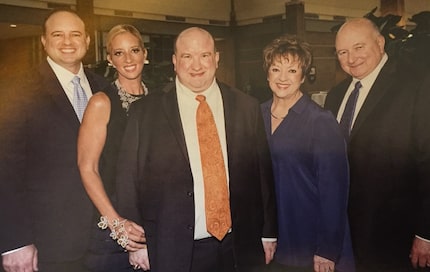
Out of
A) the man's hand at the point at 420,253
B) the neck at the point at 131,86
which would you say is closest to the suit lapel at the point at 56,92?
the neck at the point at 131,86

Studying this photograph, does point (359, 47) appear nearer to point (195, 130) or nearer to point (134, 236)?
point (195, 130)

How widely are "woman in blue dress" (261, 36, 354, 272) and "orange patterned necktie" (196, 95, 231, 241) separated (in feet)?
0.75

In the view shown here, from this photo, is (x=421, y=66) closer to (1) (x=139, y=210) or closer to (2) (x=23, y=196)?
(1) (x=139, y=210)

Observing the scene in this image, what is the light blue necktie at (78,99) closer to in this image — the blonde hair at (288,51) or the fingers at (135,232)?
the fingers at (135,232)

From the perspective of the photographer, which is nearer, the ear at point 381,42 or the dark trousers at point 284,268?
the ear at point 381,42

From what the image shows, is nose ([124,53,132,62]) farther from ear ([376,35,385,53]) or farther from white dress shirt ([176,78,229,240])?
ear ([376,35,385,53])

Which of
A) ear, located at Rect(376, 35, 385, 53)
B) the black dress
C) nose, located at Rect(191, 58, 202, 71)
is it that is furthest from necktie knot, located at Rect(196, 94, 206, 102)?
ear, located at Rect(376, 35, 385, 53)

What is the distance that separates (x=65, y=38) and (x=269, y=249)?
1143 mm

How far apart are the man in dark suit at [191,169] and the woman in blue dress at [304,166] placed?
0.24 ft

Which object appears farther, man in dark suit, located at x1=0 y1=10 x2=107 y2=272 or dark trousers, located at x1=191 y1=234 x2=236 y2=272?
dark trousers, located at x1=191 y1=234 x2=236 y2=272

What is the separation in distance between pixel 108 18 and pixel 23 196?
726 mm

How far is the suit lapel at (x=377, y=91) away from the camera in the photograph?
1.83 meters

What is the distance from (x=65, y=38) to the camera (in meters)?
1.67

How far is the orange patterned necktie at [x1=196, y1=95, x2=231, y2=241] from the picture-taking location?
5.82 ft
